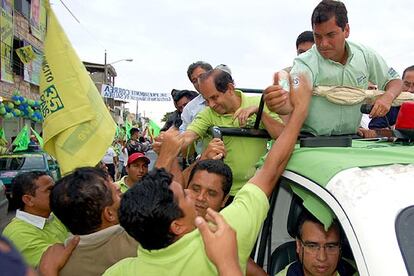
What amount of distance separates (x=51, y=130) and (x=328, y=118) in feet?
5.55

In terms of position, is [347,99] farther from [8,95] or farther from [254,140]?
[8,95]

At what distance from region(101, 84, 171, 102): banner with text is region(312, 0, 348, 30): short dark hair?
16.1m

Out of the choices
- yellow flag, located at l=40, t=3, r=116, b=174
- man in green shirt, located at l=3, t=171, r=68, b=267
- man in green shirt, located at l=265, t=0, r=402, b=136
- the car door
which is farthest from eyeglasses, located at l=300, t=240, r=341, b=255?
man in green shirt, located at l=3, t=171, r=68, b=267

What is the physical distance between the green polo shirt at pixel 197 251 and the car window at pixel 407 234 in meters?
0.56

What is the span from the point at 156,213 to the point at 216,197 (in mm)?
818

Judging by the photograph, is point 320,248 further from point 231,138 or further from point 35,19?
point 35,19

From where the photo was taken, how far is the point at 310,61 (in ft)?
8.36

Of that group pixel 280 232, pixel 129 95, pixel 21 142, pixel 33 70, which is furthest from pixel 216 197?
pixel 33 70

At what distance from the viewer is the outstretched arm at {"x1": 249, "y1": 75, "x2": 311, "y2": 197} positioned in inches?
77.8

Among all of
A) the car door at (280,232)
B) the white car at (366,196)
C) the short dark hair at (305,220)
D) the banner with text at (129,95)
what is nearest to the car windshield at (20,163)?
the banner with text at (129,95)

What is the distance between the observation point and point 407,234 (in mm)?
1391

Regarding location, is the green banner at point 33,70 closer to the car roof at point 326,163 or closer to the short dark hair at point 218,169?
the short dark hair at point 218,169

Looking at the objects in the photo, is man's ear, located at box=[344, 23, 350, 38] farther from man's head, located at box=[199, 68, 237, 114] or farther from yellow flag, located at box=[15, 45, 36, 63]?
yellow flag, located at box=[15, 45, 36, 63]

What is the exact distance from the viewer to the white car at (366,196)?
4.44 ft
